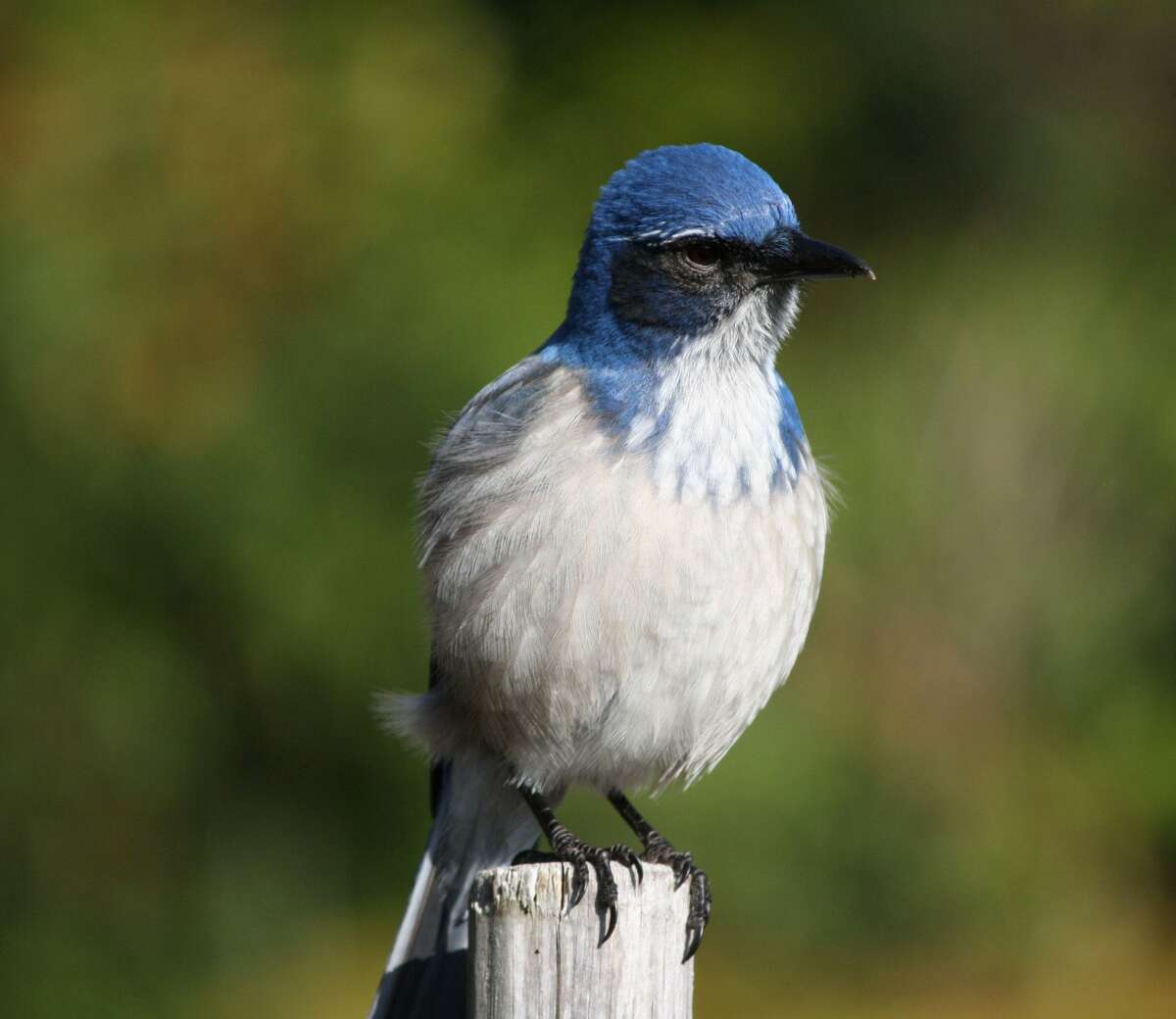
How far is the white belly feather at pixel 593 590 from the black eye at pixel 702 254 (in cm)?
39

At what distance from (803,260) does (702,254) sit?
273 millimetres

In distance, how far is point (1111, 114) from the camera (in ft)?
29.1

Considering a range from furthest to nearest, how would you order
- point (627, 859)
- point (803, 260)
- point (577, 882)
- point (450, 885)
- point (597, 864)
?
point (450, 885)
point (803, 260)
point (627, 859)
point (597, 864)
point (577, 882)

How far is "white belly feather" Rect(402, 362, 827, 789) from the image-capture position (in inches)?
161

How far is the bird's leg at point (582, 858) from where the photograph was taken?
11.5 feet

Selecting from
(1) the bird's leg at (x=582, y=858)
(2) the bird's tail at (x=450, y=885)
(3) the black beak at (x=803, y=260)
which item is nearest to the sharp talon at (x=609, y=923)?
(1) the bird's leg at (x=582, y=858)

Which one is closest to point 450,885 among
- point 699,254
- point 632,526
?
point 632,526

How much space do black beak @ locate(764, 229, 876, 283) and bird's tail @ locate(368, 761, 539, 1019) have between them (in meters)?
1.66

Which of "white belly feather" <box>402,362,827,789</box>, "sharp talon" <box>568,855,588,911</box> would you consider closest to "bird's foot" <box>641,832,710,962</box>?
"white belly feather" <box>402,362,827,789</box>

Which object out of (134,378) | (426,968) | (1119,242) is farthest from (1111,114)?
(426,968)

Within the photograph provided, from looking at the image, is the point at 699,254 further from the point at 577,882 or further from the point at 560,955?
the point at 560,955

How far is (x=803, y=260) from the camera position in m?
4.30

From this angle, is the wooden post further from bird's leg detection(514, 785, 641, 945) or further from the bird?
the bird

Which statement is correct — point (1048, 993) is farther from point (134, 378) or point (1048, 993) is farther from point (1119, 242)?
point (134, 378)
